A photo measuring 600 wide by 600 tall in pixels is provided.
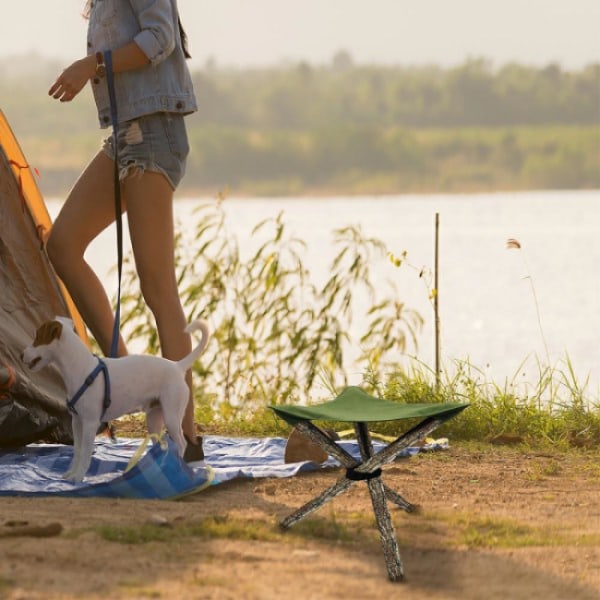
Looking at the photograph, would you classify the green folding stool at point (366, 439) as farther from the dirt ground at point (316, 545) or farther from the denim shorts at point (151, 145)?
the denim shorts at point (151, 145)

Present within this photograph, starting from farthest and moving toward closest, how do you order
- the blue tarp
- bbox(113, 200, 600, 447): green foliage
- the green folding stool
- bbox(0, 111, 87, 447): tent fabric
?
bbox(113, 200, 600, 447): green foliage → bbox(0, 111, 87, 447): tent fabric → the blue tarp → the green folding stool

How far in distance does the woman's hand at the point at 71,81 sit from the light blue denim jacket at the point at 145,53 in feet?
0.40

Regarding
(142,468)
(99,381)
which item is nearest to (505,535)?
(142,468)

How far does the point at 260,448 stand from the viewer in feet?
16.2

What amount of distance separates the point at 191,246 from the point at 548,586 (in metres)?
3.82

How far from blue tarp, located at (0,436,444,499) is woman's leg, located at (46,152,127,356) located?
55 centimetres

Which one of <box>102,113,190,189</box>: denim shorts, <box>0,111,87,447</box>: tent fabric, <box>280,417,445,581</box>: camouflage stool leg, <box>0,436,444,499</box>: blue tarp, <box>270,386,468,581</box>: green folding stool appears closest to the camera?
<box>280,417,445,581</box>: camouflage stool leg

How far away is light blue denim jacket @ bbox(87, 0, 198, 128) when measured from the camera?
413 centimetres

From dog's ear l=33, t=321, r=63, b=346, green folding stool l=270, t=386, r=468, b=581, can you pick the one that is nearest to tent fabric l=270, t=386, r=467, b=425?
green folding stool l=270, t=386, r=468, b=581

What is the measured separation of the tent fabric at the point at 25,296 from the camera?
182 inches

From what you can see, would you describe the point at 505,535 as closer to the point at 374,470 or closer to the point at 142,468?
the point at 374,470

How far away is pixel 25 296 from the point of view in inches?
195

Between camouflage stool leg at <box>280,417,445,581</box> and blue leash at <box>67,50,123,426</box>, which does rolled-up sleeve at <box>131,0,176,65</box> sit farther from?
camouflage stool leg at <box>280,417,445,581</box>

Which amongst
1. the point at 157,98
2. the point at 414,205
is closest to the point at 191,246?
the point at 157,98
